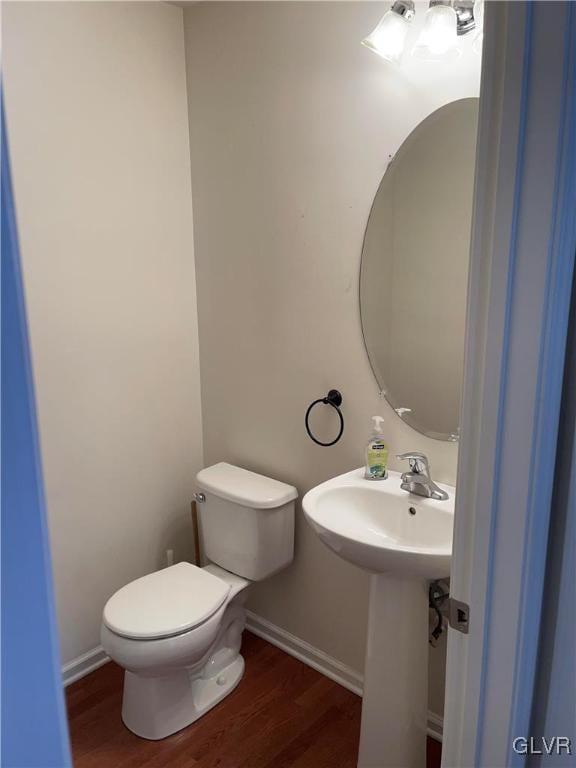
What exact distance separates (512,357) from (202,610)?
1.44 m

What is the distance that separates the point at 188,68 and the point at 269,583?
200 cm

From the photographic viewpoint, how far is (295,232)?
2037 mm

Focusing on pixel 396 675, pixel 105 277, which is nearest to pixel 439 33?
pixel 105 277

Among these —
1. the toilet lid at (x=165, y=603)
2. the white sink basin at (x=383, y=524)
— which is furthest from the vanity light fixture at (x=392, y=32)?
the toilet lid at (x=165, y=603)

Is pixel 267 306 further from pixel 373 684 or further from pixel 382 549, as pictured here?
pixel 373 684

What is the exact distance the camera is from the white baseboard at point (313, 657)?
1.95 m

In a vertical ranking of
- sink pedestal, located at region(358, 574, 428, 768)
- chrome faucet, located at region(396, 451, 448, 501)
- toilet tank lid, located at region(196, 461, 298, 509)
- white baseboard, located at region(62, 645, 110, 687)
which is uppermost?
chrome faucet, located at region(396, 451, 448, 501)

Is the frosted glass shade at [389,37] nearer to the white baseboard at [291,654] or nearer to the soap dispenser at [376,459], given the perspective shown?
the soap dispenser at [376,459]

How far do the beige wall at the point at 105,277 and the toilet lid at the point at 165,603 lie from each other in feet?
1.11

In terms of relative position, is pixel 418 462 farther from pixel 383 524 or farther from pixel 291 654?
pixel 291 654

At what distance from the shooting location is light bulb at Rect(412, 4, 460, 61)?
1.49m

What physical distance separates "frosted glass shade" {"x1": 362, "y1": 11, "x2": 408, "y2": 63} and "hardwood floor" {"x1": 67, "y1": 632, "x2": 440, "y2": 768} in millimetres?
2043

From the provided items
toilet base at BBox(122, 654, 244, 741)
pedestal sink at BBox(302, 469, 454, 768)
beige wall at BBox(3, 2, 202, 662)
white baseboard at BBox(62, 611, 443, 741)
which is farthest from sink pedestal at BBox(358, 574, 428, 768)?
beige wall at BBox(3, 2, 202, 662)

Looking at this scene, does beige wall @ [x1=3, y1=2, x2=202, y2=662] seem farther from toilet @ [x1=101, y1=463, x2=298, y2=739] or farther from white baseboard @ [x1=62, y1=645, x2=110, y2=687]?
toilet @ [x1=101, y1=463, x2=298, y2=739]
